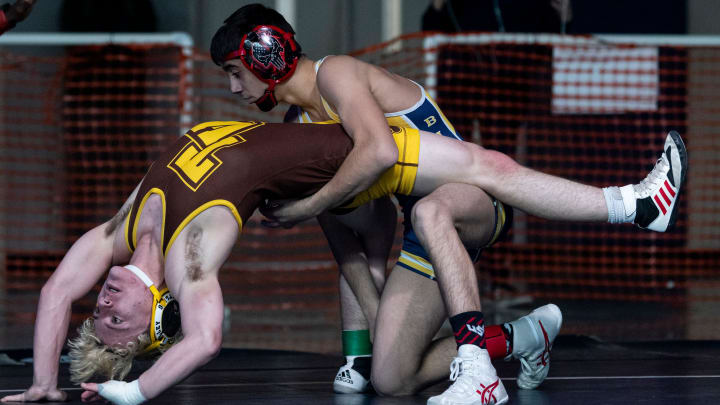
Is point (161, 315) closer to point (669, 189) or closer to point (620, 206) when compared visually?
point (620, 206)

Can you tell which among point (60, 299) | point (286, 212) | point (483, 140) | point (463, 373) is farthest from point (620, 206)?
point (483, 140)

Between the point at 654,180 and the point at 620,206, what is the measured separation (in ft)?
0.56

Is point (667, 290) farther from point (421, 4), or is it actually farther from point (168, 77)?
point (168, 77)

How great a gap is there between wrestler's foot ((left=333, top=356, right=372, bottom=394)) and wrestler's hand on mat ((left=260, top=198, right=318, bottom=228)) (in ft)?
1.75

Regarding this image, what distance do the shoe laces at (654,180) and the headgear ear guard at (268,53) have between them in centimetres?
121

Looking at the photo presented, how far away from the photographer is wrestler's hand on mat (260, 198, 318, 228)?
3.30m

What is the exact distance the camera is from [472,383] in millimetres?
2928

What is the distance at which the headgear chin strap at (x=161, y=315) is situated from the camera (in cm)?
307

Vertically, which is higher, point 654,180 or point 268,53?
point 268,53

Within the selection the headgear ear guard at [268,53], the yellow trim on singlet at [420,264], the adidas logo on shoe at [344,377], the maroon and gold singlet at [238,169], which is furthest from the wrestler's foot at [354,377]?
the headgear ear guard at [268,53]

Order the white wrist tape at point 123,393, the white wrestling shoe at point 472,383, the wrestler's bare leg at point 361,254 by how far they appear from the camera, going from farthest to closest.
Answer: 1. the wrestler's bare leg at point 361,254
2. the white wrestling shoe at point 472,383
3. the white wrist tape at point 123,393

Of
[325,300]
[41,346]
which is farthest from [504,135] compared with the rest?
[41,346]

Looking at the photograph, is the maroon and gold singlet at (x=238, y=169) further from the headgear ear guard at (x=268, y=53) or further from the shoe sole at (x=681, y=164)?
the shoe sole at (x=681, y=164)

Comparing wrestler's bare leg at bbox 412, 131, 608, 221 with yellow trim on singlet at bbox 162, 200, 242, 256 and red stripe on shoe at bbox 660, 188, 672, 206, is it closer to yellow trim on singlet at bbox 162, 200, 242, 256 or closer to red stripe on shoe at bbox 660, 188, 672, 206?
red stripe on shoe at bbox 660, 188, 672, 206
